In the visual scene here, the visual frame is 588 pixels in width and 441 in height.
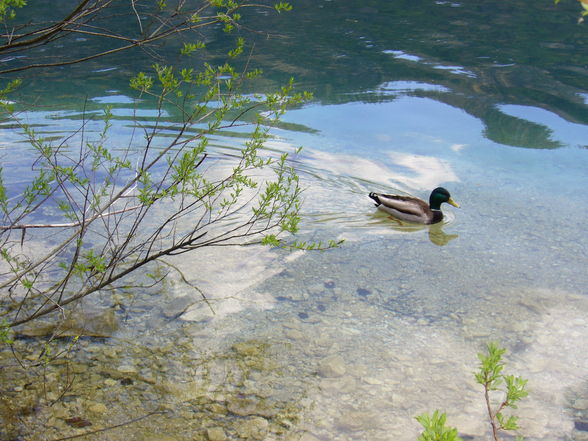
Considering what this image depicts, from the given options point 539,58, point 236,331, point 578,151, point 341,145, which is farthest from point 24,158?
point 539,58

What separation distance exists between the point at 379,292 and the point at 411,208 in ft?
5.39

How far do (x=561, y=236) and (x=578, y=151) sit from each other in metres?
2.63

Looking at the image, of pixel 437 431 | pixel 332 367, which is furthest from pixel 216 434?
pixel 437 431

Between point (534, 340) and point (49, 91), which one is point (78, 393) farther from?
point (49, 91)

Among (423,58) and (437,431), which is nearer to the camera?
(437,431)

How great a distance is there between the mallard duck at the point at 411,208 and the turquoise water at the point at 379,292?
0.37ft

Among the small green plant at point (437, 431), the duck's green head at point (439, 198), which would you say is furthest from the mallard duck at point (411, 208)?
the small green plant at point (437, 431)

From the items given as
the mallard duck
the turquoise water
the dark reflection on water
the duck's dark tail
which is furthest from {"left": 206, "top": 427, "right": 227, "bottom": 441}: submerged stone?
the dark reflection on water

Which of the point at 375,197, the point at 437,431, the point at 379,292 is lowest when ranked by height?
the point at 379,292

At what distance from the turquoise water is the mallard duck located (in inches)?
4.5

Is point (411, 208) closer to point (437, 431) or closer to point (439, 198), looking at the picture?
point (439, 198)

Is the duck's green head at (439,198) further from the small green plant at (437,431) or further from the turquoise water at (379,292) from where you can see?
the small green plant at (437,431)

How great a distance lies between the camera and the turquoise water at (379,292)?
3740 mm

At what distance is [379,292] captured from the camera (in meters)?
5.07
